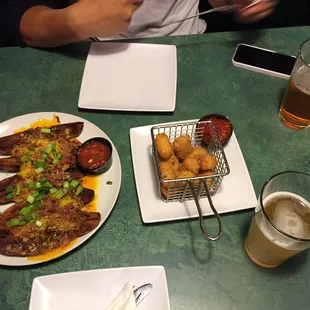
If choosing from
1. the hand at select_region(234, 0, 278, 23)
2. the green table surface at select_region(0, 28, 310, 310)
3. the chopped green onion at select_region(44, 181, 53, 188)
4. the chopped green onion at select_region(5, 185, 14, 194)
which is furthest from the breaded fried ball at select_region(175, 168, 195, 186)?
the hand at select_region(234, 0, 278, 23)

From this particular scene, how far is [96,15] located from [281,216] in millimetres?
981

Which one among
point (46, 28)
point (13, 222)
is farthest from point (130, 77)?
point (13, 222)

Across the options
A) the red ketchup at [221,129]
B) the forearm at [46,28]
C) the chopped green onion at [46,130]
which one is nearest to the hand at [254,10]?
the red ketchup at [221,129]

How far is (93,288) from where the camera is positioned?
96 cm

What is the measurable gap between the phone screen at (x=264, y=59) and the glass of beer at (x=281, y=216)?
2.14ft

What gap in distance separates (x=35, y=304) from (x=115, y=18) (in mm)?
1028

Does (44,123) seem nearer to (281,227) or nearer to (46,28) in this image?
(46,28)

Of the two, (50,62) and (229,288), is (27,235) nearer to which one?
(229,288)

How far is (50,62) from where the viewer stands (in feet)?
4.98

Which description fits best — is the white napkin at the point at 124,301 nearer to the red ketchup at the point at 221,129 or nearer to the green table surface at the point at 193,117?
the green table surface at the point at 193,117

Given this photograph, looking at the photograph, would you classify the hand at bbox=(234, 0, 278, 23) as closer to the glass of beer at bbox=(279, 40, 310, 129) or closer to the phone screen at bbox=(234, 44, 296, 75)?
the phone screen at bbox=(234, 44, 296, 75)

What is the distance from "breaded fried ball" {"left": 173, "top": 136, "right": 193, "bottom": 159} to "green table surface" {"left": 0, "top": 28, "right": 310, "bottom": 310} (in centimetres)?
18

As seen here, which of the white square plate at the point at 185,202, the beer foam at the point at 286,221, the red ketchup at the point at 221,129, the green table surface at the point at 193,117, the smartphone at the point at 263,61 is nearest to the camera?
the beer foam at the point at 286,221

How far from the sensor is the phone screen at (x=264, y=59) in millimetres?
1488
